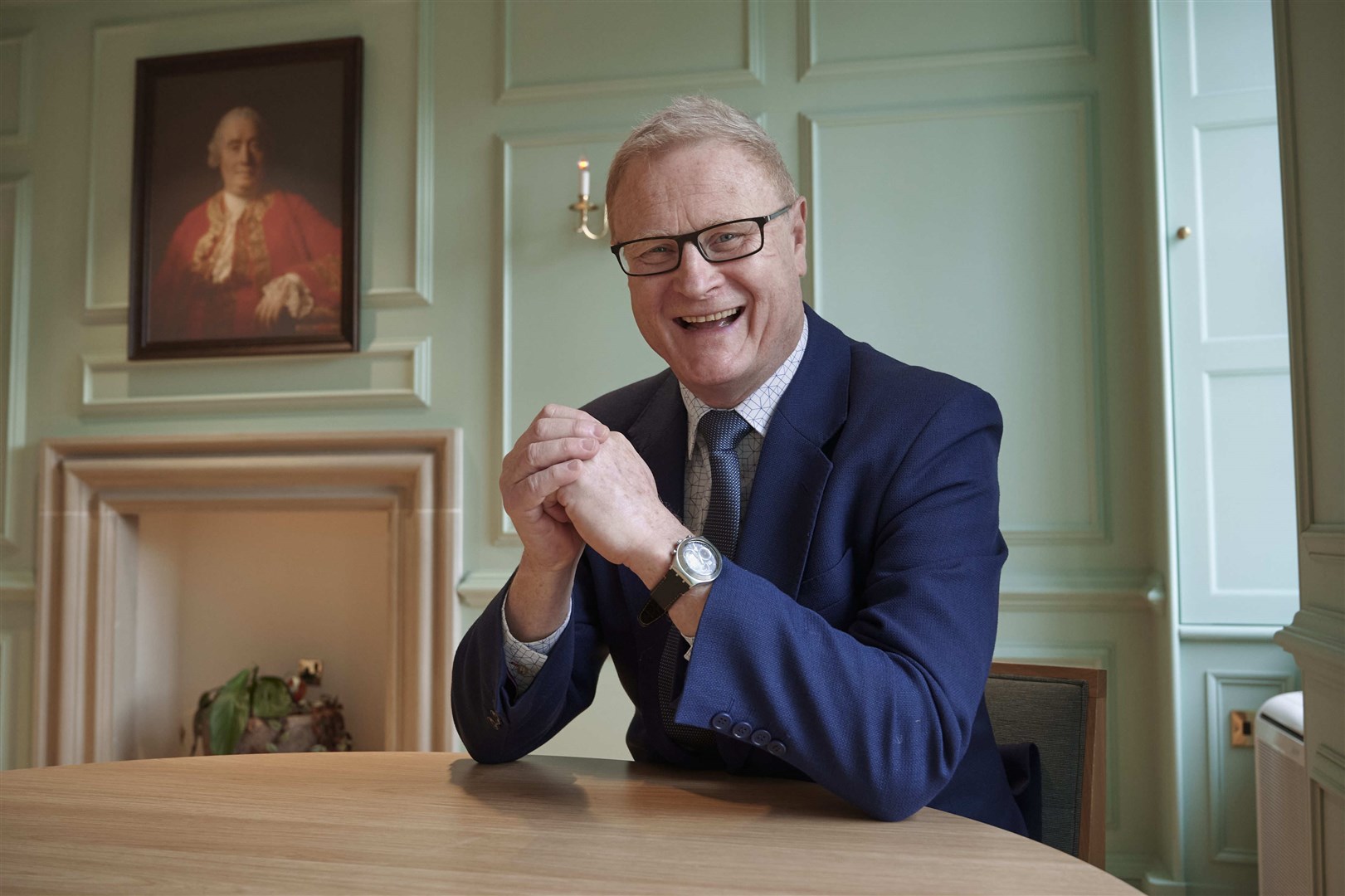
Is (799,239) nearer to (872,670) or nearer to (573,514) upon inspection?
(573,514)

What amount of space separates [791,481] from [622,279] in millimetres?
2175

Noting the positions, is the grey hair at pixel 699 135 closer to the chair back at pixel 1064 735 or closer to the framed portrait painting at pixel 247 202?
the chair back at pixel 1064 735

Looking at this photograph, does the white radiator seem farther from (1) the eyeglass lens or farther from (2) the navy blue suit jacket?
(1) the eyeglass lens

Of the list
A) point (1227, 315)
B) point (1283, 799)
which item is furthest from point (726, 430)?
point (1227, 315)

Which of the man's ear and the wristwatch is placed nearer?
the wristwatch

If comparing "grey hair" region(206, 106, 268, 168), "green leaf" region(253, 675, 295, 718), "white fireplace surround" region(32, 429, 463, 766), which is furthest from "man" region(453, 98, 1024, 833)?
"grey hair" region(206, 106, 268, 168)

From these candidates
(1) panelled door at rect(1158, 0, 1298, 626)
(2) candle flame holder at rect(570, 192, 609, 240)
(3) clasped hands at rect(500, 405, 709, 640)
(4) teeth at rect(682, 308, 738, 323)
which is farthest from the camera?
(2) candle flame holder at rect(570, 192, 609, 240)

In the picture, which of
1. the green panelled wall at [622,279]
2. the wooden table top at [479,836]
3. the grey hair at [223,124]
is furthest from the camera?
the grey hair at [223,124]

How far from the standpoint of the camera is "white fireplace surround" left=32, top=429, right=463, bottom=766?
3.42 metres

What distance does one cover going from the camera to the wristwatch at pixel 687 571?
3.51 ft

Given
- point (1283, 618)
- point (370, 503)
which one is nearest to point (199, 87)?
point (370, 503)

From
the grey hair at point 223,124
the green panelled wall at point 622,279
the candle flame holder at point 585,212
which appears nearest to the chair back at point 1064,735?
the green panelled wall at point 622,279

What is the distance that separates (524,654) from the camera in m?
1.31

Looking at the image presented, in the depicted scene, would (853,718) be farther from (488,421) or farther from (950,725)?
(488,421)
